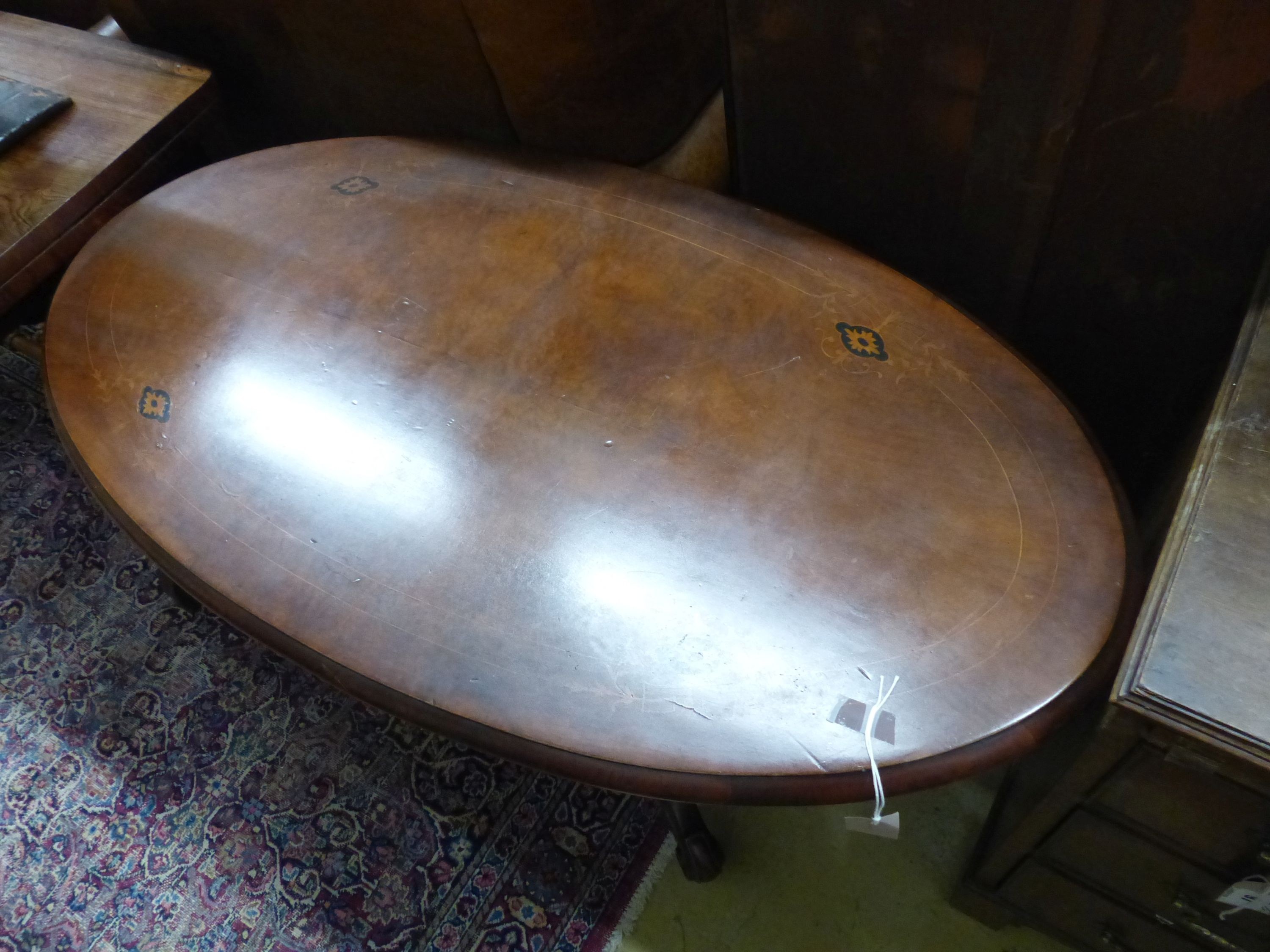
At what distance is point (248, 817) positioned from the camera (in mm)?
1340

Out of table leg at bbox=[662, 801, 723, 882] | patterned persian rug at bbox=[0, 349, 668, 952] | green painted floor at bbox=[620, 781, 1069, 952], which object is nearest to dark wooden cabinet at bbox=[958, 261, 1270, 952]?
green painted floor at bbox=[620, 781, 1069, 952]

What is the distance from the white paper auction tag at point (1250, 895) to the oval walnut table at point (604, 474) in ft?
0.75

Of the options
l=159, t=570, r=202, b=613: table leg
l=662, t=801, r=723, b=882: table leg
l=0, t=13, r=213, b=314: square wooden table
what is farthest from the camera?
l=159, t=570, r=202, b=613: table leg

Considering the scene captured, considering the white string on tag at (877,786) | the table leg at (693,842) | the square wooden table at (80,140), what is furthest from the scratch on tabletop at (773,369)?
the square wooden table at (80,140)

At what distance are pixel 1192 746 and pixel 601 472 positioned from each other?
0.55 meters

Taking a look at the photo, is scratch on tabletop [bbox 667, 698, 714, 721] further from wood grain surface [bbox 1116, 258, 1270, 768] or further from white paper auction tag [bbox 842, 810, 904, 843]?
wood grain surface [bbox 1116, 258, 1270, 768]

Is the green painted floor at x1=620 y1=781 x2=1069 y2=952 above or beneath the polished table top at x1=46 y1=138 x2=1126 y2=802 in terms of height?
beneath

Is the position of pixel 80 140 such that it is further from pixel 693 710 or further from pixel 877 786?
pixel 877 786

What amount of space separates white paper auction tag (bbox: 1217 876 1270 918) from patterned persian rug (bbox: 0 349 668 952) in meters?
0.70

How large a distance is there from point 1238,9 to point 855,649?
65cm

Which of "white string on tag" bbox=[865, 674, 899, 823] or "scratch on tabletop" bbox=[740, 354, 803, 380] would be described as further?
"scratch on tabletop" bbox=[740, 354, 803, 380]

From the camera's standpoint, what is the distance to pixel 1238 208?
900 mm

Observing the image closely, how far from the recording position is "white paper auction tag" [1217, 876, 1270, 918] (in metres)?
0.74

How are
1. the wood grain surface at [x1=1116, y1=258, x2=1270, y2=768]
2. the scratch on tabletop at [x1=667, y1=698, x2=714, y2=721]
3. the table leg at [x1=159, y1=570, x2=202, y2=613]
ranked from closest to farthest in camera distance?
the wood grain surface at [x1=1116, y1=258, x2=1270, y2=768] < the scratch on tabletop at [x1=667, y1=698, x2=714, y2=721] < the table leg at [x1=159, y1=570, x2=202, y2=613]
